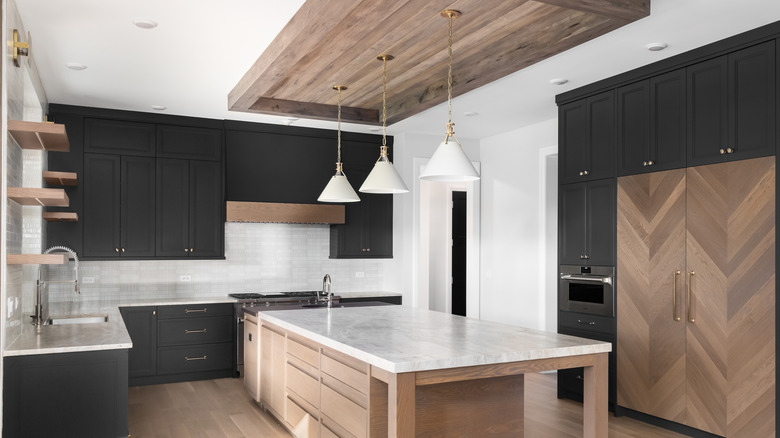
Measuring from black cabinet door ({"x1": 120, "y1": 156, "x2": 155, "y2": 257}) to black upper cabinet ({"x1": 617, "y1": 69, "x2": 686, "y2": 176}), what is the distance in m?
4.65

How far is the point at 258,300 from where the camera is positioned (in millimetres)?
6711

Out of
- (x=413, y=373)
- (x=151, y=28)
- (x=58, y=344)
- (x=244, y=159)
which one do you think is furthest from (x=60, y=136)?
(x=244, y=159)

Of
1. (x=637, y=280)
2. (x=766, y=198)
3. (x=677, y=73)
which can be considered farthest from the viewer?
(x=637, y=280)

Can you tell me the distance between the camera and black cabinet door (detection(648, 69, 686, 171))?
4668mm

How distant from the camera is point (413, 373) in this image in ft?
9.16

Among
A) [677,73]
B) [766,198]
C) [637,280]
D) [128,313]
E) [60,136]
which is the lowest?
[128,313]

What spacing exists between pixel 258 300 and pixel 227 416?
5.64ft

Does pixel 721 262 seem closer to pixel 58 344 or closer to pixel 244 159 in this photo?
pixel 58 344

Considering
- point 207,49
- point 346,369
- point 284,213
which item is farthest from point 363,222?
point 346,369

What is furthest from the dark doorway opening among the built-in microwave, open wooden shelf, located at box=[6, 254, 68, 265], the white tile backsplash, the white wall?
open wooden shelf, located at box=[6, 254, 68, 265]

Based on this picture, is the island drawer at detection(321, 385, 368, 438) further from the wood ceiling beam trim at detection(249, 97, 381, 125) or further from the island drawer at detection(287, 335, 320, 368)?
the wood ceiling beam trim at detection(249, 97, 381, 125)

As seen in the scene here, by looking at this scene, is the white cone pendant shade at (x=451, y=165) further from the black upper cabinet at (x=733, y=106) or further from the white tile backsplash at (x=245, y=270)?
the white tile backsplash at (x=245, y=270)

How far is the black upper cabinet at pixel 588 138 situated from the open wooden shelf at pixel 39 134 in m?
4.05

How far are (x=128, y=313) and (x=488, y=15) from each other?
467 centimetres
